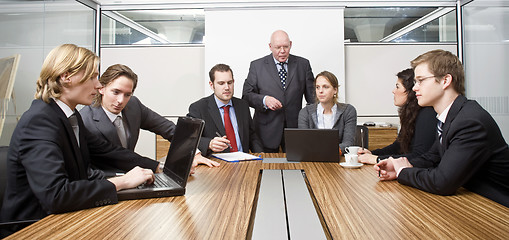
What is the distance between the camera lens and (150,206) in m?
1.23

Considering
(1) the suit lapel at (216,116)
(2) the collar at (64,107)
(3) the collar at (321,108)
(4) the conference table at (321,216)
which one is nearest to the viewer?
(4) the conference table at (321,216)

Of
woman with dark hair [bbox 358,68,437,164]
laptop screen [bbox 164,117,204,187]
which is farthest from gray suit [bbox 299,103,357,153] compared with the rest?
laptop screen [bbox 164,117,204,187]

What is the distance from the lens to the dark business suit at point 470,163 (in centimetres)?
140

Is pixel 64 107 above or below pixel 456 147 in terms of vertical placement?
above

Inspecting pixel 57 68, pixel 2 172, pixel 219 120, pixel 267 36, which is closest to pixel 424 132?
pixel 219 120

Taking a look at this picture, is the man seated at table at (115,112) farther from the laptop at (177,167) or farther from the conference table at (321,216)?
the conference table at (321,216)

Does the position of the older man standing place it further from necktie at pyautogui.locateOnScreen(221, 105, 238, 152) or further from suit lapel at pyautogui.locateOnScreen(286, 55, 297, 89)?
necktie at pyautogui.locateOnScreen(221, 105, 238, 152)

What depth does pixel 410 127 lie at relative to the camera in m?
2.43

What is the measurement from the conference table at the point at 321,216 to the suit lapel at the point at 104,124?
3.00ft

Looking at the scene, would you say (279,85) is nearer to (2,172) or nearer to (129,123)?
(129,123)

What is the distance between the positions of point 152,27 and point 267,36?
5.72 feet

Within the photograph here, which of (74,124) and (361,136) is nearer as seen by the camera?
(74,124)

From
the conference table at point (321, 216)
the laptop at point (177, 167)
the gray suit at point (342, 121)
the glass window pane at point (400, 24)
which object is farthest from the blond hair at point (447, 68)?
the glass window pane at point (400, 24)

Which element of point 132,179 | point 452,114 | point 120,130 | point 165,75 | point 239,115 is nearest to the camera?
point 132,179
